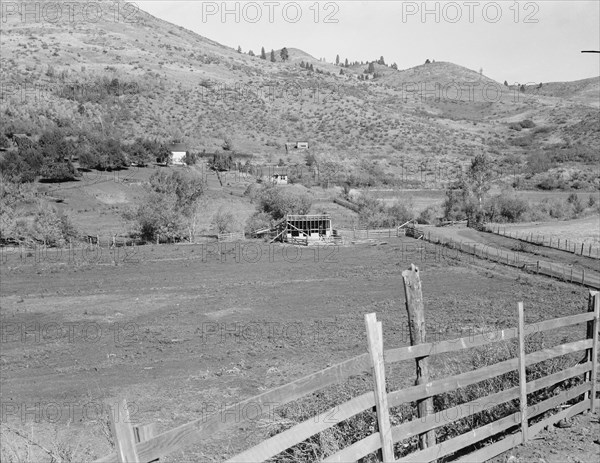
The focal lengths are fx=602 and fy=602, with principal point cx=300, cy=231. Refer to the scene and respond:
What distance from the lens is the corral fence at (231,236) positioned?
46.4 metres

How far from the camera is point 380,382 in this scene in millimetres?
5332

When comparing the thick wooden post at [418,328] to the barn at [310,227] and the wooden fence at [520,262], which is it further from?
the barn at [310,227]

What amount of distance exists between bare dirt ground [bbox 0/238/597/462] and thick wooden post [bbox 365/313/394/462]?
2.56m

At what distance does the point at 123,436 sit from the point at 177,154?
71.6 meters

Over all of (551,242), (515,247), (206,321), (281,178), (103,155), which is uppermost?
(103,155)

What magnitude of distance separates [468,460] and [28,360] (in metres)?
15.0

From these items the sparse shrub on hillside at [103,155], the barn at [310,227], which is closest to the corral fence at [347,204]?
the barn at [310,227]

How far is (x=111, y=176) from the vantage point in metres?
→ 63.4

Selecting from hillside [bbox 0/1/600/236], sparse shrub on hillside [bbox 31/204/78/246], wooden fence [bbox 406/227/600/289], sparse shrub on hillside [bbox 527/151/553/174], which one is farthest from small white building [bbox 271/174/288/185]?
sparse shrub on hillside [bbox 527/151/553/174]

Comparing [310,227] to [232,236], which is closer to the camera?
[310,227]

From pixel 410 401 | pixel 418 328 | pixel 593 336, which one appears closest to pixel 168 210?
pixel 593 336

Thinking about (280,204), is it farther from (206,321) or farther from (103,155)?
(206,321)

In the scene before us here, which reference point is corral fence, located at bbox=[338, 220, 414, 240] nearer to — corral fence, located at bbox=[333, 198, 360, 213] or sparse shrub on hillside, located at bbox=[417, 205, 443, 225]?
sparse shrub on hillside, located at bbox=[417, 205, 443, 225]

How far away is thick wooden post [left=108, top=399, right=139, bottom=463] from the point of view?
3.96 m
